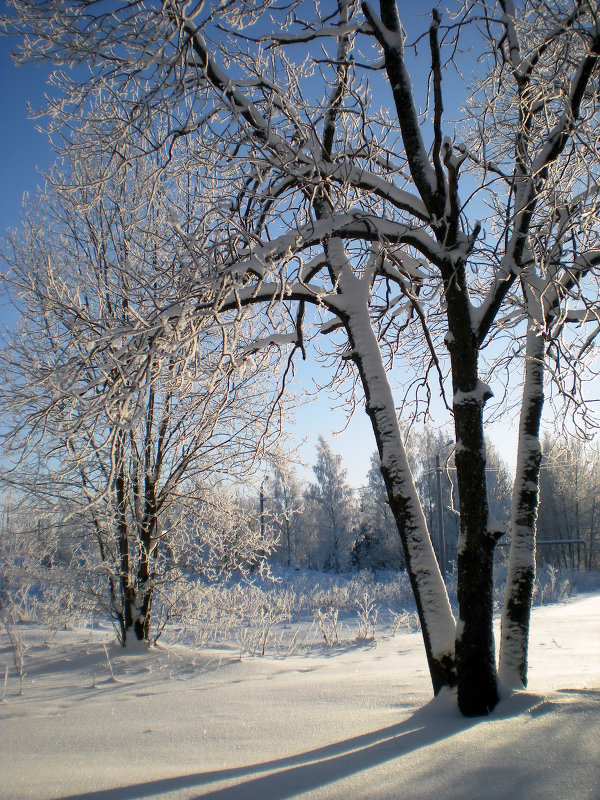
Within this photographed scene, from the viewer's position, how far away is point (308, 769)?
2428 millimetres

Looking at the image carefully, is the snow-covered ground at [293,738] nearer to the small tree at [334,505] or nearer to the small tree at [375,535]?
the small tree at [375,535]

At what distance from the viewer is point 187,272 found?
3.49 meters

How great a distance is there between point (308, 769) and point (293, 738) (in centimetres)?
76

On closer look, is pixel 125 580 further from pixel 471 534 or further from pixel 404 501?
pixel 471 534

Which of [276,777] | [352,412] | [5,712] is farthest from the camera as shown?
[352,412]

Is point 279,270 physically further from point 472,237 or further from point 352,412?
point 352,412

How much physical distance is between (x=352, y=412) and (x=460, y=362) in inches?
86.6

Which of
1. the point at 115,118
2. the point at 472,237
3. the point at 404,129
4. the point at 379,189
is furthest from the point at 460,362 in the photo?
the point at 115,118

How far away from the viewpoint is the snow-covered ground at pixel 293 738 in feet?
7.06

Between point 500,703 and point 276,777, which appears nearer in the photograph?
point 276,777

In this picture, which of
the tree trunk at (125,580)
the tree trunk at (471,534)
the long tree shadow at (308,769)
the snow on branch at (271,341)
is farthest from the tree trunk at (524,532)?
the tree trunk at (125,580)

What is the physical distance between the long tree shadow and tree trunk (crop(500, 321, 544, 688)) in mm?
882

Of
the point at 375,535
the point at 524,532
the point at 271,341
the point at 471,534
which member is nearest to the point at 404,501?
the point at 471,534

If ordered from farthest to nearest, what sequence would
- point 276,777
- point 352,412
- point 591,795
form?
point 352,412
point 276,777
point 591,795
